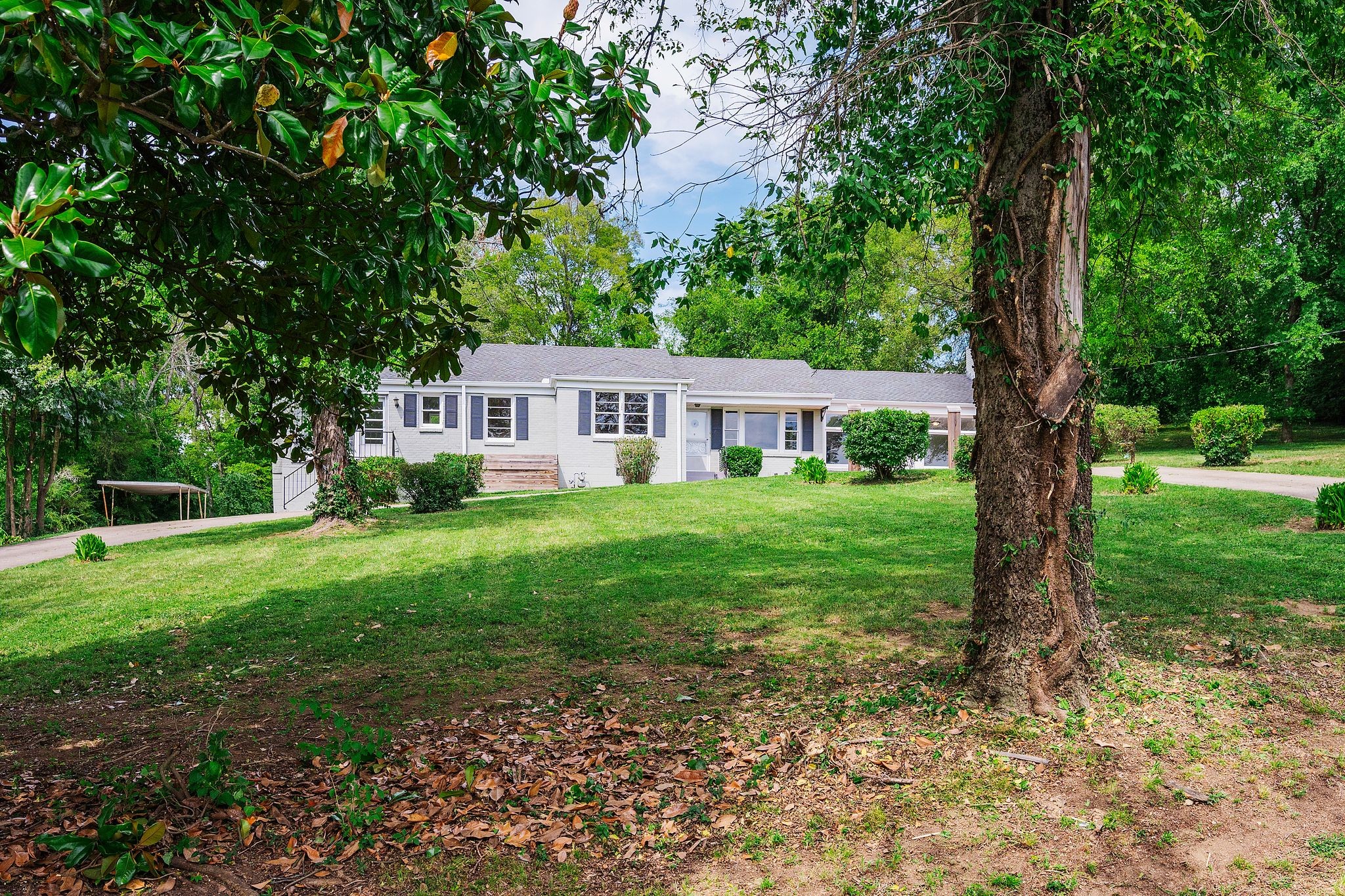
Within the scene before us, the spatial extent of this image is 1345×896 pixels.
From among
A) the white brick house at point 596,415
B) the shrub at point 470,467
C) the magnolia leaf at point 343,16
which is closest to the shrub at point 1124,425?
the white brick house at point 596,415

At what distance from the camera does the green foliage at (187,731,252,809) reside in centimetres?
328

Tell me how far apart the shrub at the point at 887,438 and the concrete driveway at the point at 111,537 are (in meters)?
12.7

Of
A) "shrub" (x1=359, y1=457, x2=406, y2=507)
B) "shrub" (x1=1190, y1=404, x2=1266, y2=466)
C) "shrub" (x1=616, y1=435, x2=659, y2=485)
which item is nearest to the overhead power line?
"shrub" (x1=1190, y1=404, x2=1266, y2=466)

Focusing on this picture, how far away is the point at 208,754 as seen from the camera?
A: 12.0ft

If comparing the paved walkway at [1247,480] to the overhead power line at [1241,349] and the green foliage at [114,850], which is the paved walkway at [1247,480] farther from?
the green foliage at [114,850]

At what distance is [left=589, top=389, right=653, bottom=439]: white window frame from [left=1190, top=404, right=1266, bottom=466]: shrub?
14084 mm

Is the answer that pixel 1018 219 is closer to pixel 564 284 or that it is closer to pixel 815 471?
pixel 815 471

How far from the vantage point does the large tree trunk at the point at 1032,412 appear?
4.02 metres

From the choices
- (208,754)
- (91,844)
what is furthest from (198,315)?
(91,844)

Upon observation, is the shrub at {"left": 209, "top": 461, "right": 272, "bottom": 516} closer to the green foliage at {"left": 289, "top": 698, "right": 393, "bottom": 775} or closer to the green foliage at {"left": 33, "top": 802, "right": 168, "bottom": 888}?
the green foliage at {"left": 289, "top": 698, "right": 393, "bottom": 775}

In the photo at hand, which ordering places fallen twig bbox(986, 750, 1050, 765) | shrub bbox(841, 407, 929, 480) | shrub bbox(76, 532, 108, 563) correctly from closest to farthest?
fallen twig bbox(986, 750, 1050, 765), shrub bbox(76, 532, 108, 563), shrub bbox(841, 407, 929, 480)

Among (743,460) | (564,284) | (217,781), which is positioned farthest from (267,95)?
(564,284)

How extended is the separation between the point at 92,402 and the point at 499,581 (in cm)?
1200

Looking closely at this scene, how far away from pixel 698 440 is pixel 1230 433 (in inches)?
561
